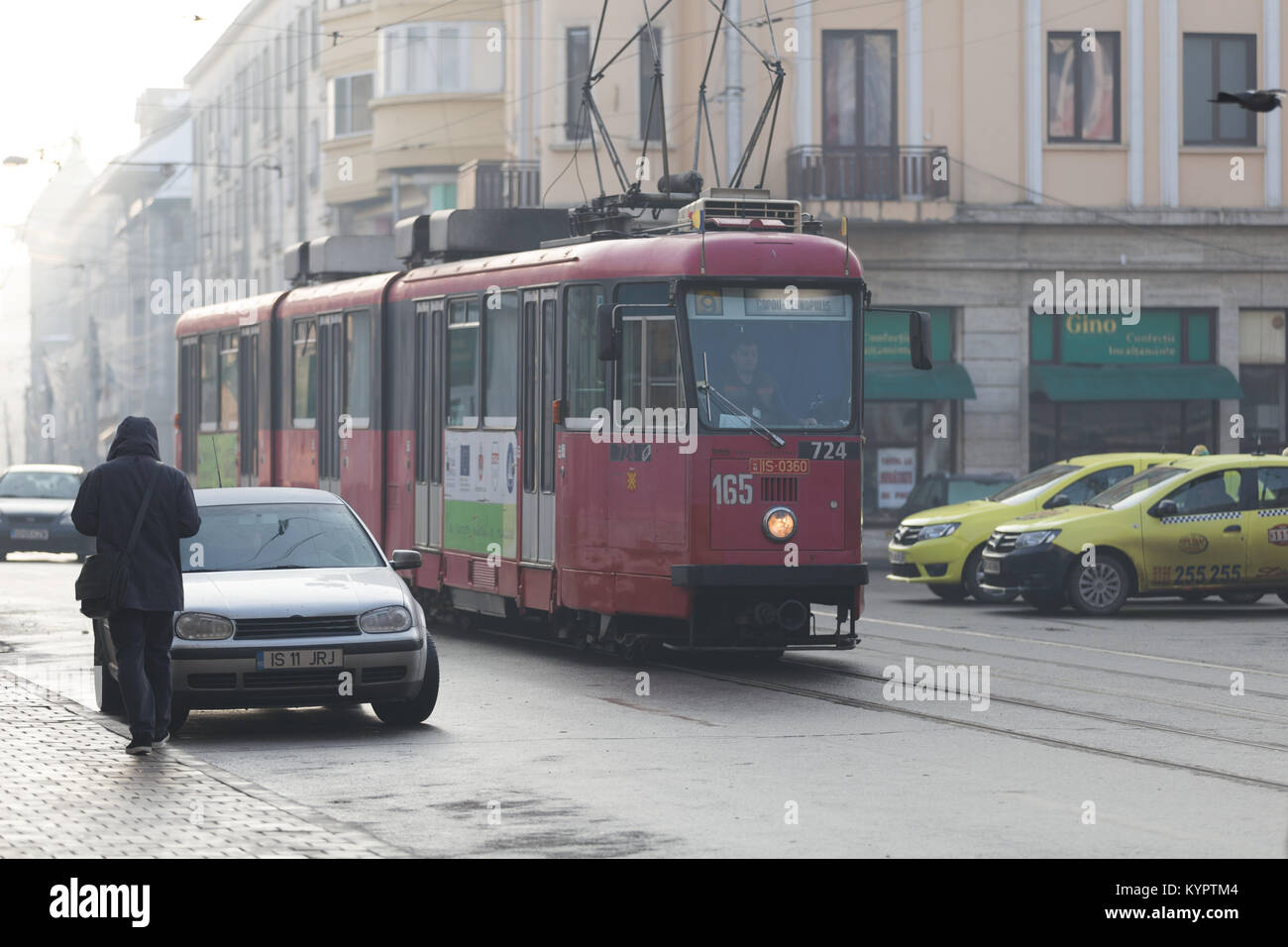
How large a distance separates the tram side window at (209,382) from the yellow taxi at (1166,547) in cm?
1029

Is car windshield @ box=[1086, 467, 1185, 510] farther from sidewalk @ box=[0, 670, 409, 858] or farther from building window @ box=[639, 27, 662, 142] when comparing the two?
sidewalk @ box=[0, 670, 409, 858]

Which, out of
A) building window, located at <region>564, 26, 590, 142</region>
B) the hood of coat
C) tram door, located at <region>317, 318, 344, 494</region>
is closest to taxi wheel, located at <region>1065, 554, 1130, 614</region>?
tram door, located at <region>317, 318, 344, 494</region>

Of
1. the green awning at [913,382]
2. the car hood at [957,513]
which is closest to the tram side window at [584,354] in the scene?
the car hood at [957,513]

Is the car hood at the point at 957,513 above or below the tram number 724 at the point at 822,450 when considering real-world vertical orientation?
below

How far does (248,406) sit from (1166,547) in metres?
10.6

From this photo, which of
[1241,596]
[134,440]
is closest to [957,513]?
[1241,596]

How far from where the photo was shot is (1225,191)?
36312 mm

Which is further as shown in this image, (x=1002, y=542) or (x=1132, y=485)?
(x=1132, y=485)

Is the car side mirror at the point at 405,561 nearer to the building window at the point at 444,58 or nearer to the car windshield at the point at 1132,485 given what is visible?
the car windshield at the point at 1132,485

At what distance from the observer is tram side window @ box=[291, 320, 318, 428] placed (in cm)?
2355

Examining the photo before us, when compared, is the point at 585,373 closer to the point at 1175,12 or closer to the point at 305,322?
the point at 305,322

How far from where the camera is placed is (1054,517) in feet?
76.1

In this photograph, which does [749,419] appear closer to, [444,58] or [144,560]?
[144,560]

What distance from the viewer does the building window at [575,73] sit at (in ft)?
119
